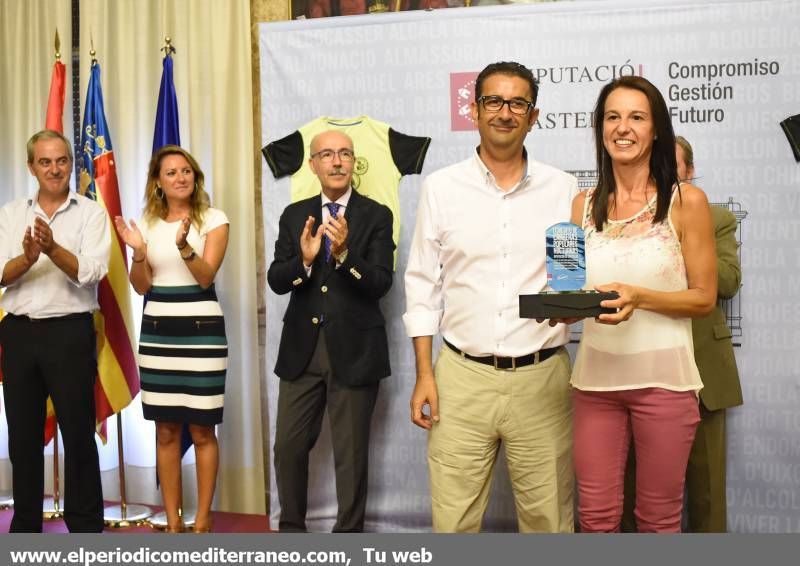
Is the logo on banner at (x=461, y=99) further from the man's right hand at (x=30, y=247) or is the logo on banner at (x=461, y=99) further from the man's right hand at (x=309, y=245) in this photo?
the man's right hand at (x=30, y=247)

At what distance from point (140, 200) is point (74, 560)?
2667 mm

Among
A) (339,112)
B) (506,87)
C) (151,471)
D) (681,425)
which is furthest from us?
(151,471)

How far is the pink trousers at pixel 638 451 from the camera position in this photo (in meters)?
2.21

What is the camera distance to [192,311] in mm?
3639

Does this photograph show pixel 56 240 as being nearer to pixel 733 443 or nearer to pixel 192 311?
pixel 192 311

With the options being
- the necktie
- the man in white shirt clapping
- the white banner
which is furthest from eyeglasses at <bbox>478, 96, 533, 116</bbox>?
the man in white shirt clapping

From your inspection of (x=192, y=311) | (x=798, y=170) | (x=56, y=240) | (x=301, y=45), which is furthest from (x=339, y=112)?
(x=798, y=170)

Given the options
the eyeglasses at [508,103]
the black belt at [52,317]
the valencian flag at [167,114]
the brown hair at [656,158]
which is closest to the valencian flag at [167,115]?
the valencian flag at [167,114]

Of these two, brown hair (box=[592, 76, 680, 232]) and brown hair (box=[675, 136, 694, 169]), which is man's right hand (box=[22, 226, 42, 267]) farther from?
brown hair (box=[675, 136, 694, 169])

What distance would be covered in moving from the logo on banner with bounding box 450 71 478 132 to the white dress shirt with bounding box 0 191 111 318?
63.8 inches

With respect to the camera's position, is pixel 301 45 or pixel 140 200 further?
pixel 140 200

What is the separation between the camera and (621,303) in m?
2.05

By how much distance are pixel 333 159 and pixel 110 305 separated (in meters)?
1.44

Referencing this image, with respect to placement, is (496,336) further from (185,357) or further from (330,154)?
(185,357)
